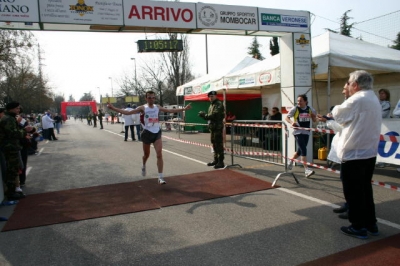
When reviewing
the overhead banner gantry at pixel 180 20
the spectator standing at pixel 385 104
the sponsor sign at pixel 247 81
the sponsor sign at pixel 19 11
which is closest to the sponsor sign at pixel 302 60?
the overhead banner gantry at pixel 180 20

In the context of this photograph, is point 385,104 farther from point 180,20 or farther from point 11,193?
point 11,193

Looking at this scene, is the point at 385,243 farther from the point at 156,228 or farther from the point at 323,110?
the point at 323,110

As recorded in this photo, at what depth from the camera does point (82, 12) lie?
6781mm

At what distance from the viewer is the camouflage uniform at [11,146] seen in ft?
19.1

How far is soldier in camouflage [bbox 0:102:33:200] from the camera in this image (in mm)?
5832

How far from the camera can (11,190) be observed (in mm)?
6074

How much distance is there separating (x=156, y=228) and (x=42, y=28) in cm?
547

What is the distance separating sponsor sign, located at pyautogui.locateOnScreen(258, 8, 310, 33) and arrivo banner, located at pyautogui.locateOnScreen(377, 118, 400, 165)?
3409 mm

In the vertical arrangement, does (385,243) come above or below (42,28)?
below

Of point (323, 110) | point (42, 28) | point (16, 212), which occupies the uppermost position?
point (42, 28)

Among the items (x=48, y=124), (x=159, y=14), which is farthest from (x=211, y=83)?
(x=48, y=124)

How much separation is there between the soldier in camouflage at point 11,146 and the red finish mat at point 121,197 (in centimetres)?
36

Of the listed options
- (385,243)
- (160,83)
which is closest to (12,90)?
(160,83)

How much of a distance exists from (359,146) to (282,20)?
5.61m
